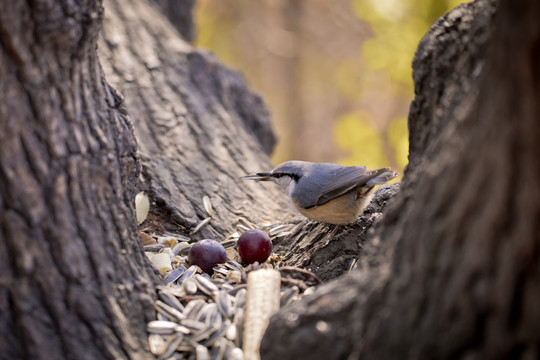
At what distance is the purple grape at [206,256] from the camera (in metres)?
2.64

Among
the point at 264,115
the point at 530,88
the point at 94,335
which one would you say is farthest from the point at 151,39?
the point at 530,88

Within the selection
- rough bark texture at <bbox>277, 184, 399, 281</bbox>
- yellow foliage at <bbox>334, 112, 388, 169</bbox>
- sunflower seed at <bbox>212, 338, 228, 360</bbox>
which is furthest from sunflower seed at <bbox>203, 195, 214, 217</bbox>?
yellow foliage at <bbox>334, 112, 388, 169</bbox>

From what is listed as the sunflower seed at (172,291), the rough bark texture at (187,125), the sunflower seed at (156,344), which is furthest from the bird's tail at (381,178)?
the sunflower seed at (156,344)

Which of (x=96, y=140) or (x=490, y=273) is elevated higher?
(x=96, y=140)

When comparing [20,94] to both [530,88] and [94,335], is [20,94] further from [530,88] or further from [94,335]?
[530,88]

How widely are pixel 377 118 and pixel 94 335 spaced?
23.7 ft

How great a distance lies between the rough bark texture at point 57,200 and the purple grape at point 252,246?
94 centimetres

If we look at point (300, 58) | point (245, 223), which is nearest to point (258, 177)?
point (245, 223)

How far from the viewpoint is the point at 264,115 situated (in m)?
4.80

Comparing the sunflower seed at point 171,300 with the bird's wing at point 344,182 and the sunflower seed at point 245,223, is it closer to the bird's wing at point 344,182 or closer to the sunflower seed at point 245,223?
the sunflower seed at point 245,223

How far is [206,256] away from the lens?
264 cm

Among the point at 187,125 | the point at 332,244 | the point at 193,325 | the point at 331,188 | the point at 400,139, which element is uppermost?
the point at 400,139

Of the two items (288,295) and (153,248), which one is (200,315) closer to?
(288,295)

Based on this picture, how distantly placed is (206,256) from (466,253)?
A: 64.0 inches
